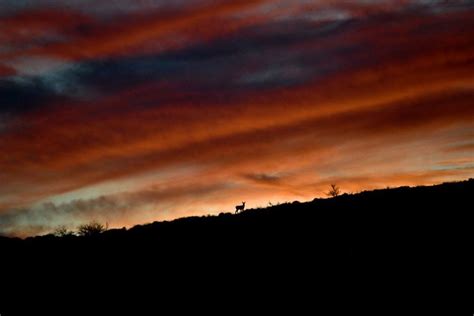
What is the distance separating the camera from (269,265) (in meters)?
14.7

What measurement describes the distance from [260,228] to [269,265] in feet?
8.27

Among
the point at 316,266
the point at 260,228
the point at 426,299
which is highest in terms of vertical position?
the point at 260,228

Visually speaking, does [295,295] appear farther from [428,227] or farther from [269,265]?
[428,227]

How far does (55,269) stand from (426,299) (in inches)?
398

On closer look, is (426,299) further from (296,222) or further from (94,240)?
(94,240)

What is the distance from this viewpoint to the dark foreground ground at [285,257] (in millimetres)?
13320

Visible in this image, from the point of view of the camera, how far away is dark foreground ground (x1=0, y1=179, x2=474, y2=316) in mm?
13320

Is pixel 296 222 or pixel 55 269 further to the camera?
pixel 296 222

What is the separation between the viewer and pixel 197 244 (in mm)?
16281

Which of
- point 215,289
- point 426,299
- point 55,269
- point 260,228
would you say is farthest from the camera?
point 260,228

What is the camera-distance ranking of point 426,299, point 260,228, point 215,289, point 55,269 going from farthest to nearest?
point 260,228
point 55,269
point 215,289
point 426,299

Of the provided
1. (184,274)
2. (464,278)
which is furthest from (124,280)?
(464,278)

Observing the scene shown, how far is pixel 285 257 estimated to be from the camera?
49.1ft

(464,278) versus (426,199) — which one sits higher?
(426,199)
